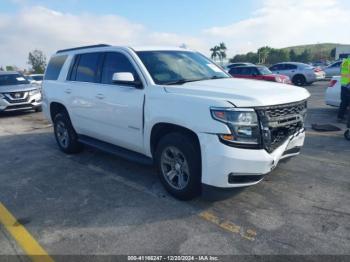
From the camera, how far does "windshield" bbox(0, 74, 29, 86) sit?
1266 centimetres

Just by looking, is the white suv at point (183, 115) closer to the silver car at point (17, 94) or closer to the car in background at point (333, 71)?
the silver car at point (17, 94)

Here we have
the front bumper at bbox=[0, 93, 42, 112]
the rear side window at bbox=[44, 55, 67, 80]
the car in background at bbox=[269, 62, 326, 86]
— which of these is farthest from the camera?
the car in background at bbox=[269, 62, 326, 86]

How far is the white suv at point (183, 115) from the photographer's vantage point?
3.19 meters

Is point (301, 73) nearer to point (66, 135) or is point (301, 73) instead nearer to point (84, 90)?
point (66, 135)

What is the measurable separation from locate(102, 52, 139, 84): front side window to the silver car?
8.50 metres

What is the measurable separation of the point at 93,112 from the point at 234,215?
2828 mm

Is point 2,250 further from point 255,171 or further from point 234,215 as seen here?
point 255,171

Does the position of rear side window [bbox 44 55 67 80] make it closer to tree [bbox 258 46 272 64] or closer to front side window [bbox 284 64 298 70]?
front side window [bbox 284 64 298 70]

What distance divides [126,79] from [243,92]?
150 centimetres

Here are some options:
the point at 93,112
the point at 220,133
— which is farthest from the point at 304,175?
the point at 93,112

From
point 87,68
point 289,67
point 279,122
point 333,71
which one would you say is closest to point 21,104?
point 87,68

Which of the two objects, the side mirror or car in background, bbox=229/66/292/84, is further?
car in background, bbox=229/66/292/84

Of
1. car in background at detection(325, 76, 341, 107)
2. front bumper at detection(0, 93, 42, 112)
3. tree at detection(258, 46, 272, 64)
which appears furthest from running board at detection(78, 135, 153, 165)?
tree at detection(258, 46, 272, 64)

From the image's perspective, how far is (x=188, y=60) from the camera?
4754 millimetres
